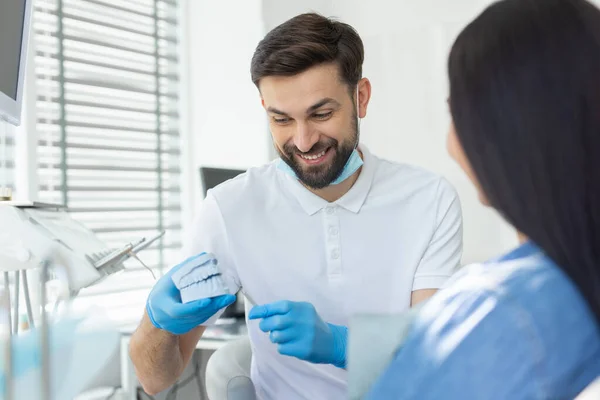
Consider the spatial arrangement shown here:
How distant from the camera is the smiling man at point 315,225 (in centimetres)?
137

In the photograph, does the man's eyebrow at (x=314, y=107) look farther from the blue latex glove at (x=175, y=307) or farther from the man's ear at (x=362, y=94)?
the blue latex glove at (x=175, y=307)

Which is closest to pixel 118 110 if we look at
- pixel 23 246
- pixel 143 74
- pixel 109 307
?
pixel 143 74

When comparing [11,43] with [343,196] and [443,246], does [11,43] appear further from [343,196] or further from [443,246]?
[443,246]

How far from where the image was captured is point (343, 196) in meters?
1.48

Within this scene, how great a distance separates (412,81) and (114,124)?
127cm

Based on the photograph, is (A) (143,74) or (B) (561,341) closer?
(B) (561,341)

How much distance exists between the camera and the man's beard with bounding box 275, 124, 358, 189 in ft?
4.65

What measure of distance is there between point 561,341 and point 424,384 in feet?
0.45

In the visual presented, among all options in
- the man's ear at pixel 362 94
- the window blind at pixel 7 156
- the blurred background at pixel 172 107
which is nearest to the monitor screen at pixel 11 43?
the man's ear at pixel 362 94

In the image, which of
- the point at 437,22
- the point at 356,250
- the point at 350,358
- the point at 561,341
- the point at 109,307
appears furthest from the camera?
the point at 437,22

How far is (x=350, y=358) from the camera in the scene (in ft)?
2.61

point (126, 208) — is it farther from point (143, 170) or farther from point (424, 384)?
point (424, 384)

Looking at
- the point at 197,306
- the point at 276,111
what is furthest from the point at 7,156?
the point at 197,306

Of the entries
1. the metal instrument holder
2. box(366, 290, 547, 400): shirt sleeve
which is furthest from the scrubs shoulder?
the metal instrument holder
